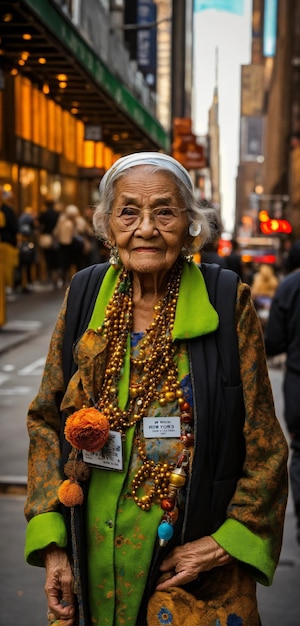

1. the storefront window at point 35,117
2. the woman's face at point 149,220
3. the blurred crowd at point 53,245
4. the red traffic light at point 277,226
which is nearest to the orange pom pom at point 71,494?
the woman's face at point 149,220

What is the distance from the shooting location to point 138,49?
154 ft

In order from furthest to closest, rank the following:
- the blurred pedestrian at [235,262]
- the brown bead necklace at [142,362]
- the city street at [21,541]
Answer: the blurred pedestrian at [235,262]
the city street at [21,541]
the brown bead necklace at [142,362]

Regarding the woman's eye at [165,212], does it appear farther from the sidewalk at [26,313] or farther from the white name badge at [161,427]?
the sidewalk at [26,313]

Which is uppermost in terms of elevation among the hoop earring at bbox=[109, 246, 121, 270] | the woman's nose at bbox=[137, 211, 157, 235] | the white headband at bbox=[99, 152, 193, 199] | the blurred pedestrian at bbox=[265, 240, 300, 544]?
the white headband at bbox=[99, 152, 193, 199]

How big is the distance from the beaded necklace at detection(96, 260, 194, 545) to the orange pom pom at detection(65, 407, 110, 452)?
57 millimetres

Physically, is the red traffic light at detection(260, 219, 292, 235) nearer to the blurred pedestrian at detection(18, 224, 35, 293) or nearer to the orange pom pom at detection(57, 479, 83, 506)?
the blurred pedestrian at detection(18, 224, 35, 293)

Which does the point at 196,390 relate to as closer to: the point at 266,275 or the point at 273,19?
the point at 266,275

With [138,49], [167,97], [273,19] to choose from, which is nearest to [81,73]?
[138,49]

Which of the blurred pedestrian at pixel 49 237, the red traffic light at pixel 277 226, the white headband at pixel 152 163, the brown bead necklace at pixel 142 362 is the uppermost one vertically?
the white headband at pixel 152 163

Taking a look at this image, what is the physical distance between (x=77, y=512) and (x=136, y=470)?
0.20 meters

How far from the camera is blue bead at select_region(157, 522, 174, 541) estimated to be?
2760 millimetres

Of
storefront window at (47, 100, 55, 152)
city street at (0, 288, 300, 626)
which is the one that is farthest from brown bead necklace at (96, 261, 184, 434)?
storefront window at (47, 100, 55, 152)

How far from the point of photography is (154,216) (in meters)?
2.93

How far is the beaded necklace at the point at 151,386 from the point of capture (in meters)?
2.81
